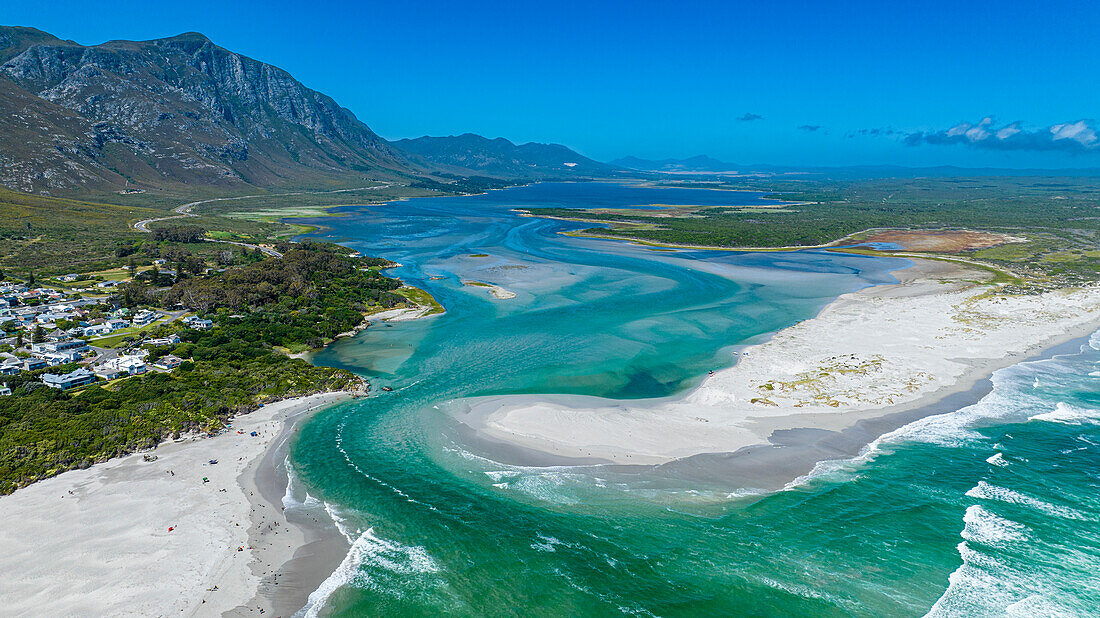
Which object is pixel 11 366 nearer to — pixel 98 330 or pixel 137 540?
pixel 98 330

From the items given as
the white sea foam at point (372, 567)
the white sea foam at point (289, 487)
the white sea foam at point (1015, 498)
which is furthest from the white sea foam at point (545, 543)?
the white sea foam at point (1015, 498)

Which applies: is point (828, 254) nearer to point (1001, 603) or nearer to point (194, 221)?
point (1001, 603)

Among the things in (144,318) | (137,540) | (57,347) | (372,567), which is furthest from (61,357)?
(372,567)

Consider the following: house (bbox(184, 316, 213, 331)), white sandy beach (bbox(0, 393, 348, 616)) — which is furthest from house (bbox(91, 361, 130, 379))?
white sandy beach (bbox(0, 393, 348, 616))

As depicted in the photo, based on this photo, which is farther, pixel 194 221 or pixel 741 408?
pixel 194 221

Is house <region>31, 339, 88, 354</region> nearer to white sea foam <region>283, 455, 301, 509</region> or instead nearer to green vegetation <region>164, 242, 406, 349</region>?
green vegetation <region>164, 242, 406, 349</region>

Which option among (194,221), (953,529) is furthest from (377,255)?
(953,529)
